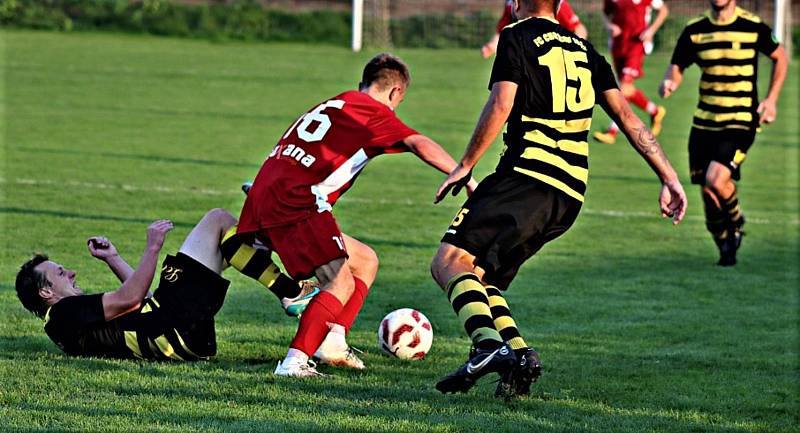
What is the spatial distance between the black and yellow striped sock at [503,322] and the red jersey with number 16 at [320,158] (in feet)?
2.62

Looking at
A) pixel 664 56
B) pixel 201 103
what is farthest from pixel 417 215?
pixel 664 56

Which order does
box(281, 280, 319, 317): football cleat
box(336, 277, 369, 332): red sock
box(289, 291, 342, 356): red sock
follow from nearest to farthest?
box(289, 291, 342, 356): red sock → box(336, 277, 369, 332): red sock → box(281, 280, 319, 317): football cleat

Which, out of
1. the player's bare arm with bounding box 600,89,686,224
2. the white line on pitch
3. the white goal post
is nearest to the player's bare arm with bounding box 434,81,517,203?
the player's bare arm with bounding box 600,89,686,224

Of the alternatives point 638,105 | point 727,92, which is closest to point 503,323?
point 727,92

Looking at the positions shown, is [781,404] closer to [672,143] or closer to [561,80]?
[561,80]

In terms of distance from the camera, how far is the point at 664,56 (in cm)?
3322

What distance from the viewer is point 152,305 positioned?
620cm

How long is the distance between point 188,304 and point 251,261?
1.28ft

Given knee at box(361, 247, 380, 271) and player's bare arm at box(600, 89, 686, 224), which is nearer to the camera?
player's bare arm at box(600, 89, 686, 224)

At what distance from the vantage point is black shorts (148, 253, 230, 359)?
6.13 metres

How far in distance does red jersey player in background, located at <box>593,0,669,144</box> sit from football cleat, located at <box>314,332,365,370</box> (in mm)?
11800

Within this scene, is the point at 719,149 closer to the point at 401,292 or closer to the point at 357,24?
the point at 401,292

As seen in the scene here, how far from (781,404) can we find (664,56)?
28223 mm

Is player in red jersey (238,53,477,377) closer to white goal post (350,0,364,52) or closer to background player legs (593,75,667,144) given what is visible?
background player legs (593,75,667,144)
